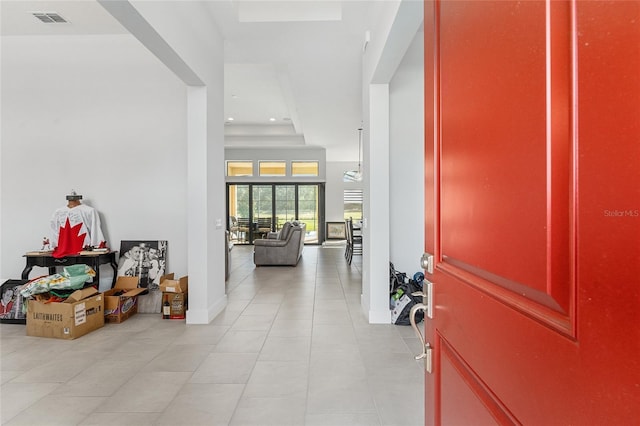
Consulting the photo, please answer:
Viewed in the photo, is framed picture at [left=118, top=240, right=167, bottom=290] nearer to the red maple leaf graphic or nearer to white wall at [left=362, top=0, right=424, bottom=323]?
the red maple leaf graphic

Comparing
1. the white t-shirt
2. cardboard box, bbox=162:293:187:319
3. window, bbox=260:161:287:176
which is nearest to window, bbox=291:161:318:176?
window, bbox=260:161:287:176

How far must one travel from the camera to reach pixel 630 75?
16.1 inches

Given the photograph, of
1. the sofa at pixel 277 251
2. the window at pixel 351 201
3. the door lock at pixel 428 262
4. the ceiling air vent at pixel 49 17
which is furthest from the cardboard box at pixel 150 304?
the window at pixel 351 201

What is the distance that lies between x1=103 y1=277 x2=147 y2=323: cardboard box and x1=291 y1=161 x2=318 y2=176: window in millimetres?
7607

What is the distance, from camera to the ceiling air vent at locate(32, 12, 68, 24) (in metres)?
3.89

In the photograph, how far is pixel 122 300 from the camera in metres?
3.77

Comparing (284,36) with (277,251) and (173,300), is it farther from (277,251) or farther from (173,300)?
(277,251)

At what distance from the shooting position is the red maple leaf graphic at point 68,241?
3.93 metres

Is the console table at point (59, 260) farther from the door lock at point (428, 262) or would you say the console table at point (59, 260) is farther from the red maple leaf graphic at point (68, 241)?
the door lock at point (428, 262)

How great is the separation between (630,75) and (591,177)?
0.13 meters

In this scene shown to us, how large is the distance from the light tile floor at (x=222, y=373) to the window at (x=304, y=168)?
7.72 m

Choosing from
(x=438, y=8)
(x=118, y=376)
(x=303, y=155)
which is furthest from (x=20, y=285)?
(x=303, y=155)

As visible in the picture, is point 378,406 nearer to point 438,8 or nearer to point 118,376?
point 118,376

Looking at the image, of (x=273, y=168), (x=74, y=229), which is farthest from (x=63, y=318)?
(x=273, y=168)
